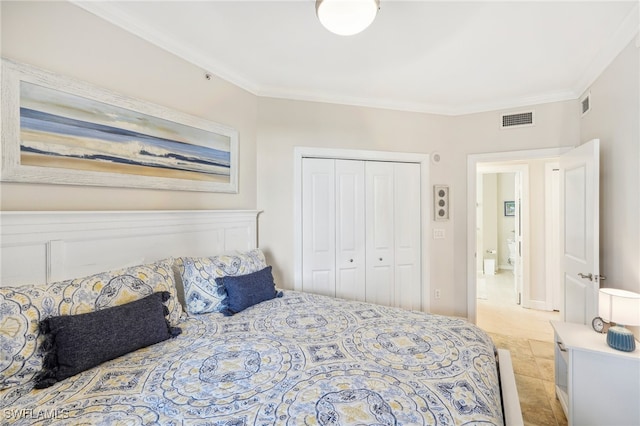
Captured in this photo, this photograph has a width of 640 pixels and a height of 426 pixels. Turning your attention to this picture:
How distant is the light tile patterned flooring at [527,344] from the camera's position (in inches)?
84.0

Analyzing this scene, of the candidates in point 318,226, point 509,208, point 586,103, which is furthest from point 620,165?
point 509,208

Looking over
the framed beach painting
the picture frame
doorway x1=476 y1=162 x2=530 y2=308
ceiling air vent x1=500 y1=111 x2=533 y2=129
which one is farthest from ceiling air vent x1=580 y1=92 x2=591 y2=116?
the picture frame

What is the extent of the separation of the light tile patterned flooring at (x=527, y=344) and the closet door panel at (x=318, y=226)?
184cm

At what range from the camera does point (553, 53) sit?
91.2 inches

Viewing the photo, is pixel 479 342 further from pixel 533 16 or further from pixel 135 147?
pixel 135 147

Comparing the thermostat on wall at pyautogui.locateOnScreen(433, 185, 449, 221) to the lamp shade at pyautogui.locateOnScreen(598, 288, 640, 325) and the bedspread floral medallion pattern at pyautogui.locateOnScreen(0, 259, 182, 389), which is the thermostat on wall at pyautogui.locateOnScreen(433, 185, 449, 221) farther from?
the bedspread floral medallion pattern at pyautogui.locateOnScreen(0, 259, 182, 389)

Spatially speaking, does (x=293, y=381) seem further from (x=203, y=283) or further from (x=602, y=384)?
(x=602, y=384)

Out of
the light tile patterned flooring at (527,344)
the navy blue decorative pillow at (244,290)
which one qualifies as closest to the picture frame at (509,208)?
the light tile patterned flooring at (527,344)

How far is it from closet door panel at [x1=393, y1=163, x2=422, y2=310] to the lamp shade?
175 cm

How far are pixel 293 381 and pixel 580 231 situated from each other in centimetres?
264

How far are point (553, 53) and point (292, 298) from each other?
2809 millimetres

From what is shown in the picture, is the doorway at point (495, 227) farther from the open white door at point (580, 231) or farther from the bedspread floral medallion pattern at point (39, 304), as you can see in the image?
the bedspread floral medallion pattern at point (39, 304)

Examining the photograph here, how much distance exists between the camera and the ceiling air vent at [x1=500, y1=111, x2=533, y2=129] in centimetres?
316

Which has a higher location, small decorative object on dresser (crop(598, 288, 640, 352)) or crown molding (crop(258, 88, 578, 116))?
crown molding (crop(258, 88, 578, 116))
